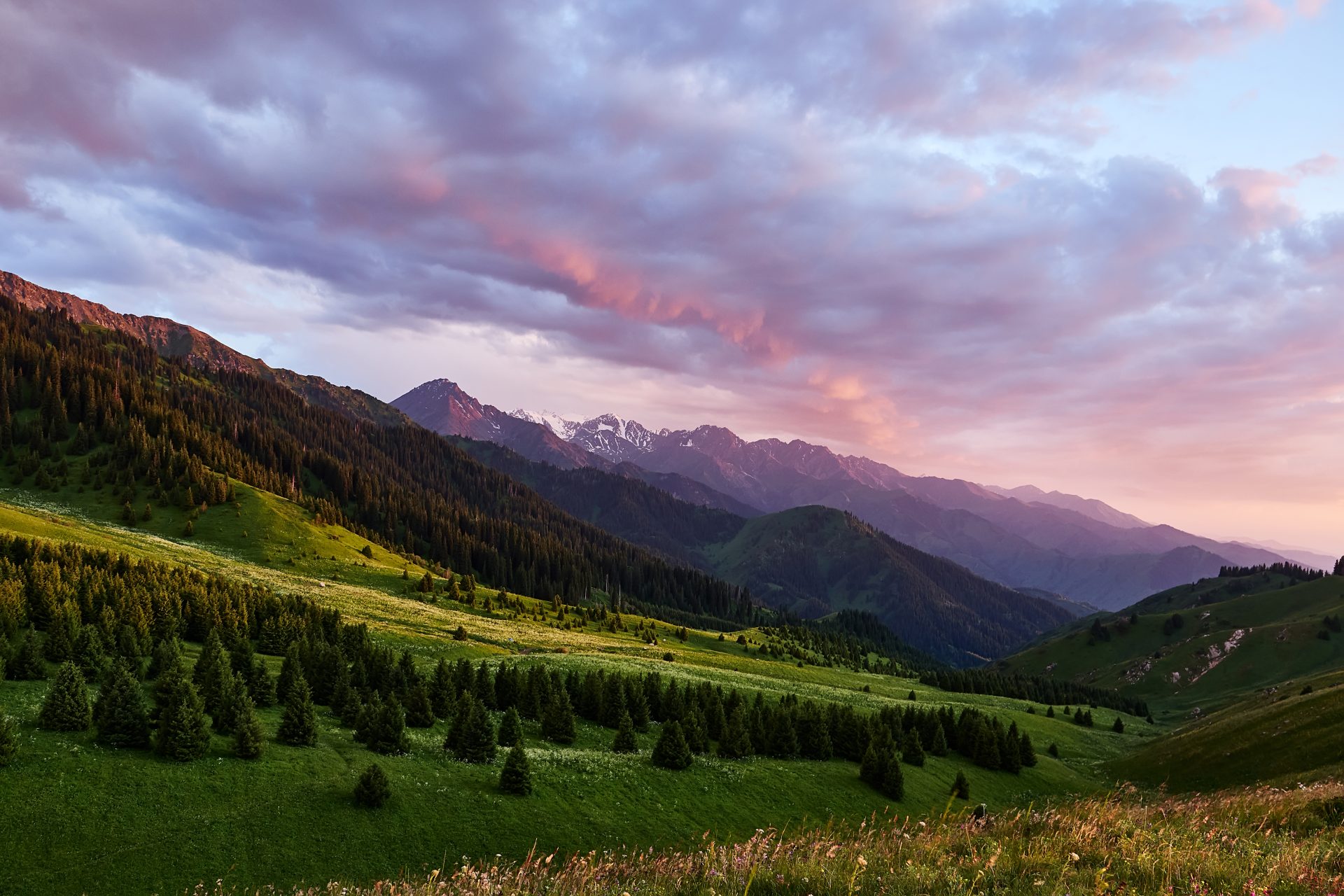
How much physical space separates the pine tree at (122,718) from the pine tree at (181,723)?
0.71m

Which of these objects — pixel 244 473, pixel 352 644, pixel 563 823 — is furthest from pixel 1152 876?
pixel 244 473

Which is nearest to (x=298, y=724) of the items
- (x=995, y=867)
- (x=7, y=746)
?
(x=7, y=746)

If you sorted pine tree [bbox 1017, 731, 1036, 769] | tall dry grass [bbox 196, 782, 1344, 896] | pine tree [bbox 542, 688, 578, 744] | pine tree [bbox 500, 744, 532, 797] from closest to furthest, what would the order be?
tall dry grass [bbox 196, 782, 1344, 896], pine tree [bbox 500, 744, 532, 797], pine tree [bbox 542, 688, 578, 744], pine tree [bbox 1017, 731, 1036, 769]

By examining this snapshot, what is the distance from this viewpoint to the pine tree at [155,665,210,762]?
2739 centimetres

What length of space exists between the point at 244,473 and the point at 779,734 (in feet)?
635

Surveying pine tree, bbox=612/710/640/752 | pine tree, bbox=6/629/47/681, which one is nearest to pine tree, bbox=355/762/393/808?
pine tree, bbox=612/710/640/752

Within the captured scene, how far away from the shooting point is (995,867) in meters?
10.1

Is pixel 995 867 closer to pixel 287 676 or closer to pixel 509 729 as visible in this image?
pixel 509 729

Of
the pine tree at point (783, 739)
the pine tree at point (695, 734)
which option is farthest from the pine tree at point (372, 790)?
the pine tree at point (783, 739)

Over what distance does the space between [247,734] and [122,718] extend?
521cm

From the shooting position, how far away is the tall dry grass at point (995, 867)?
921cm

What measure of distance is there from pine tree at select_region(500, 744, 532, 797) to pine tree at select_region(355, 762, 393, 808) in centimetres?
550

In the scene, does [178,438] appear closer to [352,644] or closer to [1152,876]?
[352,644]

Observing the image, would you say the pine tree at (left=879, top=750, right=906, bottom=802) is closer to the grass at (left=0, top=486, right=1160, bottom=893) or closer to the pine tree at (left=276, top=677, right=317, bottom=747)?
the grass at (left=0, top=486, right=1160, bottom=893)
